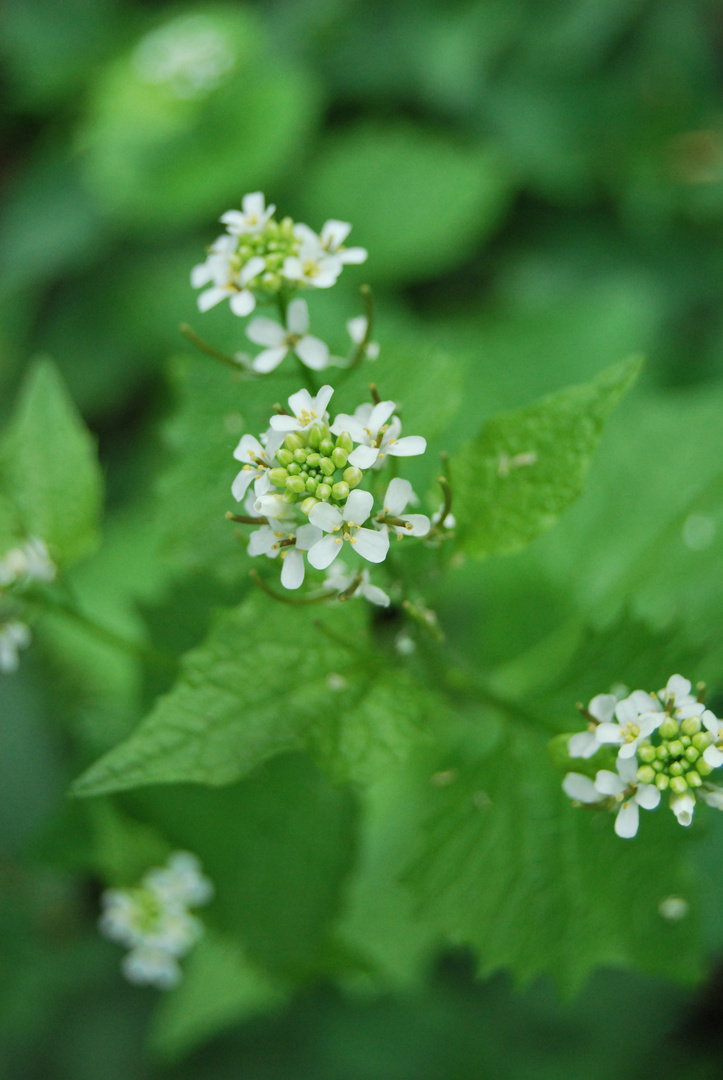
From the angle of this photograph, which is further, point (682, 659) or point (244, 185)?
point (244, 185)

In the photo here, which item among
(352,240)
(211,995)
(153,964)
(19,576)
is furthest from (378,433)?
(352,240)

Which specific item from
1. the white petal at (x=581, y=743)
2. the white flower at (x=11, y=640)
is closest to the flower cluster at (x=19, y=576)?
the white flower at (x=11, y=640)

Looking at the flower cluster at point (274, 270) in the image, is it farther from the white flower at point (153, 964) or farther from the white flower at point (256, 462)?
the white flower at point (153, 964)

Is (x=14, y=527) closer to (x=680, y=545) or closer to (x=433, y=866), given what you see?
(x=433, y=866)

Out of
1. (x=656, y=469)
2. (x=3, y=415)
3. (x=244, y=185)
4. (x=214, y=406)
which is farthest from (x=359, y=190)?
(x=214, y=406)

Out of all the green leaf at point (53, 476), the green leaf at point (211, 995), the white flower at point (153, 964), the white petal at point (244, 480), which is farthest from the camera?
the green leaf at point (211, 995)

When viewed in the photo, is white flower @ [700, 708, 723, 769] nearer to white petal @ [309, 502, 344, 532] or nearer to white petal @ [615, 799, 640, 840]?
white petal @ [615, 799, 640, 840]

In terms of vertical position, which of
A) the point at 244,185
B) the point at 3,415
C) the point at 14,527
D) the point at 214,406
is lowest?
the point at 14,527

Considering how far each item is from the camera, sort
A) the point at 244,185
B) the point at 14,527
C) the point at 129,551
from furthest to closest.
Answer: the point at 244,185 → the point at 129,551 → the point at 14,527
